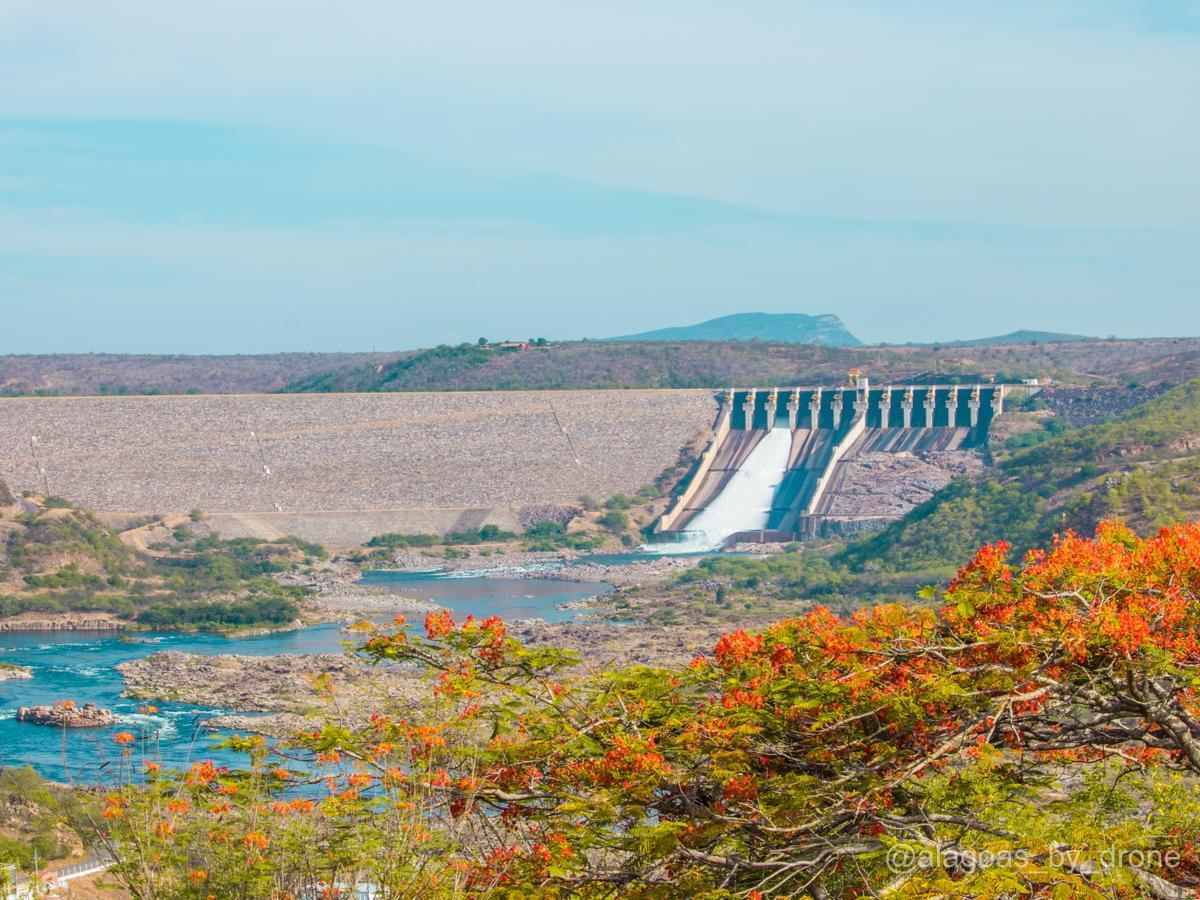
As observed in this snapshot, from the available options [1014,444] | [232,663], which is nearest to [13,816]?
[232,663]

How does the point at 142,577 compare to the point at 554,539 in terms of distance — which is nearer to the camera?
the point at 142,577

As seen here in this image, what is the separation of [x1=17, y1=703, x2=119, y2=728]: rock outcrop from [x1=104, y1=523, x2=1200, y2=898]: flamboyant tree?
1142 inches

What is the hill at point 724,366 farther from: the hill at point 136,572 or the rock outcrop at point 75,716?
the rock outcrop at point 75,716

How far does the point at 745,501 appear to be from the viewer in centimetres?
9031

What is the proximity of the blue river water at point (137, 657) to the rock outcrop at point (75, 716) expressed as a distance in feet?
0.66

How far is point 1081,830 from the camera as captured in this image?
9562 mm

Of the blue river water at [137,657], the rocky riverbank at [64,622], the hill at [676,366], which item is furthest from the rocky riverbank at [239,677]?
the hill at [676,366]

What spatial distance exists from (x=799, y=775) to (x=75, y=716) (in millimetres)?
31746

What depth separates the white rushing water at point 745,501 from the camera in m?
87.3

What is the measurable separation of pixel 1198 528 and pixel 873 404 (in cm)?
8608

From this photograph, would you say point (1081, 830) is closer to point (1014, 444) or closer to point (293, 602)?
point (293, 602)

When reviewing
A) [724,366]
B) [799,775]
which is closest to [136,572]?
[799,775]

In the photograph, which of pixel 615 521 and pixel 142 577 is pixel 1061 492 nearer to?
pixel 615 521

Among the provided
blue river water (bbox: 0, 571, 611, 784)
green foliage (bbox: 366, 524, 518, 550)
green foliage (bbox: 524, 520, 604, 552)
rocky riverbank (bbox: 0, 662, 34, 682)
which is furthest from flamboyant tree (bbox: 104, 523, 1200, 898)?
green foliage (bbox: 524, 520, 604, 552)
